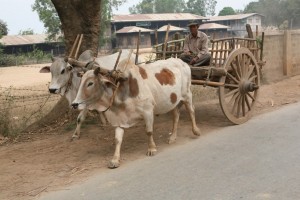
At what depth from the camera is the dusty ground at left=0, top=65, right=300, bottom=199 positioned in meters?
4.73

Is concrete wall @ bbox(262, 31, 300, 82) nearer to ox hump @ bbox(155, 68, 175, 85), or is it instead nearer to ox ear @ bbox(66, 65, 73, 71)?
ox hump @ bbox(155, 68, 175, 85)

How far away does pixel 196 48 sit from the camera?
289 inches

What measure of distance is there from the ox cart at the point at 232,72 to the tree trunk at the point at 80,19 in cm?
138

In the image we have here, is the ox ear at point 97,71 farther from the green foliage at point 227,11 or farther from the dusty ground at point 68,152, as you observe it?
the green foliage at point 227,11

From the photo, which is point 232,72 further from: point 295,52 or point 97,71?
point 295,52

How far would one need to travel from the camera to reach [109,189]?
14.4 feet

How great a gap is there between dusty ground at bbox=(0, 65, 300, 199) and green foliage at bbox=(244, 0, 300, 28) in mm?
41670

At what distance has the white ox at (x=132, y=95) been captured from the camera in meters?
5.18

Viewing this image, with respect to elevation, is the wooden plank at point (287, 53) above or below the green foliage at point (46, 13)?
below

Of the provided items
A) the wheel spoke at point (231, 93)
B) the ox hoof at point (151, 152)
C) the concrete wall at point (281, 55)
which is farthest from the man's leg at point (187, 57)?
the concrete wall at point (281, 55)

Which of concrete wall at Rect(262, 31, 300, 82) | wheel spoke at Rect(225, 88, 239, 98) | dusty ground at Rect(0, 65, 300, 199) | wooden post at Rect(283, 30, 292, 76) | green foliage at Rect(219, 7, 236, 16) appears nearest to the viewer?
dusty ground at Rect(0, 65, 300, 199)

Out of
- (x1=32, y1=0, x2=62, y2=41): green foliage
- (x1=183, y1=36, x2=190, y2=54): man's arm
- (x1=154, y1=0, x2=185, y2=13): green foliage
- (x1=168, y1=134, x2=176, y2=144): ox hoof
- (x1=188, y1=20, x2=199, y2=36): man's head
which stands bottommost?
(x1=168, y1=134, x2=176, y2=144): ox hoof

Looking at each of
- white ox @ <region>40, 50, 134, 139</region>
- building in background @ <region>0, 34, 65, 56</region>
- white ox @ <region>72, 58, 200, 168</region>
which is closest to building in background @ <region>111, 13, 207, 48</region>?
building in background @ <region>0, 34, 65, 56</region>


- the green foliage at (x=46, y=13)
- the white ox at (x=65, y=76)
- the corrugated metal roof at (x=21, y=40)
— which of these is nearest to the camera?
the white ox at (x=65, y=76)
